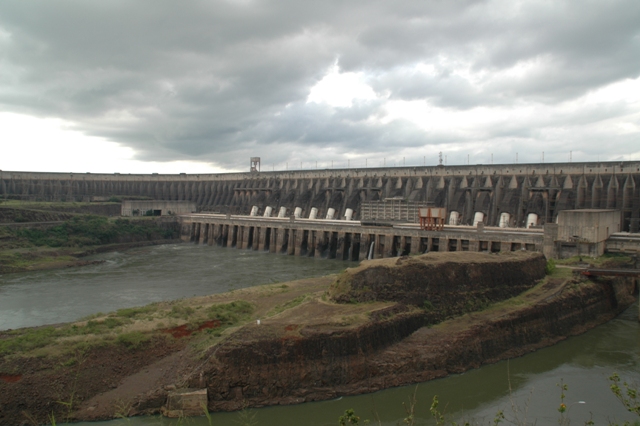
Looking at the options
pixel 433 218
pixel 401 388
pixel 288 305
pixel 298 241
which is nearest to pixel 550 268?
pixel 433 218

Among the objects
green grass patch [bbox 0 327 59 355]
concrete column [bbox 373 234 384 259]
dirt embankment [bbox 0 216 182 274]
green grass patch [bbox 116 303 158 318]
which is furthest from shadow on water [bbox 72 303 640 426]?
dirt embankment [bbox 0 216 182 274]

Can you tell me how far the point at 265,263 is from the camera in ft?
138

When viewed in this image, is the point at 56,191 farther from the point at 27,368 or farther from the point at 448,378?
the point at 448,378

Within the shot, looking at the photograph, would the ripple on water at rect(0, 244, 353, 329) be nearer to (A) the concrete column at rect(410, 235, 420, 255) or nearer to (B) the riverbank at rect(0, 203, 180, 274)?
(B) the riverbank at rect(0, 203, 180, 274)

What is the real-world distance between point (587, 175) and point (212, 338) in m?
43.0

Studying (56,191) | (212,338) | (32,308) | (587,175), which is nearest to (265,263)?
(32,308)

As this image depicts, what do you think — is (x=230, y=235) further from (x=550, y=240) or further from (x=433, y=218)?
(x=550, y=240)

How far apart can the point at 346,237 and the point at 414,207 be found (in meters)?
7.69

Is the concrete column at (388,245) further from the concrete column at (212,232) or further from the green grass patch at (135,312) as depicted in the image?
the concrete column at (212,232)

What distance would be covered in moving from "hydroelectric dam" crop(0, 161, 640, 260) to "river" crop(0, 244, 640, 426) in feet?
20.9

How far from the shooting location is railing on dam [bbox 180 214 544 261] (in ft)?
114

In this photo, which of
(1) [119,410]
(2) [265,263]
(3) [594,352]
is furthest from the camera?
(2) [265,263]

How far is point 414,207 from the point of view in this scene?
4641 centimetres

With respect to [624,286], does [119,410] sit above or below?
below
